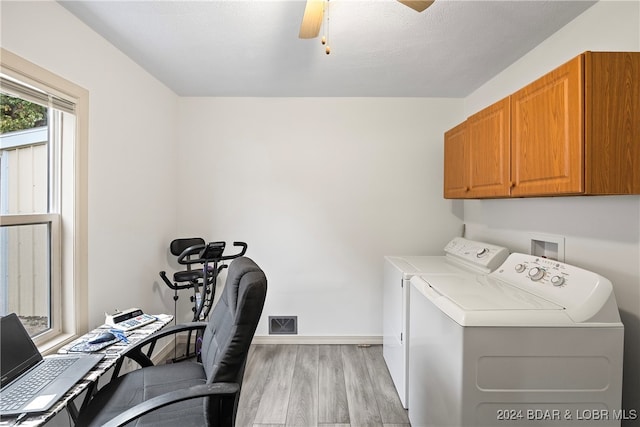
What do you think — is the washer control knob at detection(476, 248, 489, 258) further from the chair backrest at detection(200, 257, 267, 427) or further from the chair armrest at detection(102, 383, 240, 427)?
the chair armrest at detection(102, 383, 240, 427)

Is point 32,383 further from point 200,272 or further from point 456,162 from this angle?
point 456,162

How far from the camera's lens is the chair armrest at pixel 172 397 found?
41.7 inches

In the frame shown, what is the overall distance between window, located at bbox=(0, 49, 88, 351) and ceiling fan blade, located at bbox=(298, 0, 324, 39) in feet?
4.39

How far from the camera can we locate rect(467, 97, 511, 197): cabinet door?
6.13ft

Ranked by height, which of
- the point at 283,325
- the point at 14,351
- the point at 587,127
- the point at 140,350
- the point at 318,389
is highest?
the point at 587,127

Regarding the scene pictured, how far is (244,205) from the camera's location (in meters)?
3.11

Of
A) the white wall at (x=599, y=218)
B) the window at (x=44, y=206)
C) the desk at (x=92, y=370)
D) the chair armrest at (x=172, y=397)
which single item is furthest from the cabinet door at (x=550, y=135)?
the window at (x=44, y=206)

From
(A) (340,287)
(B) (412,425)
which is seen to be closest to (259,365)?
(A) (340,287)

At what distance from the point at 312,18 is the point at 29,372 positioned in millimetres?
1996

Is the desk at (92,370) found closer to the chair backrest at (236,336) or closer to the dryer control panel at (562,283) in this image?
the chair backrest at (236,336)

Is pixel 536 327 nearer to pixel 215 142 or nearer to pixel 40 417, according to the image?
pixel 40 417

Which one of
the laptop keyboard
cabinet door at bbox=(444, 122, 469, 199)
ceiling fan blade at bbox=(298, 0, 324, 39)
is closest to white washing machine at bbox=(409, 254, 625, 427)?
cabinet door at bbox=(444, 122, 469, 199)

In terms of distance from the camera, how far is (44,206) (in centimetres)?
175

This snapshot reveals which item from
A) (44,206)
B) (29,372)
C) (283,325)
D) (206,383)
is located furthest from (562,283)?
(44,206)
